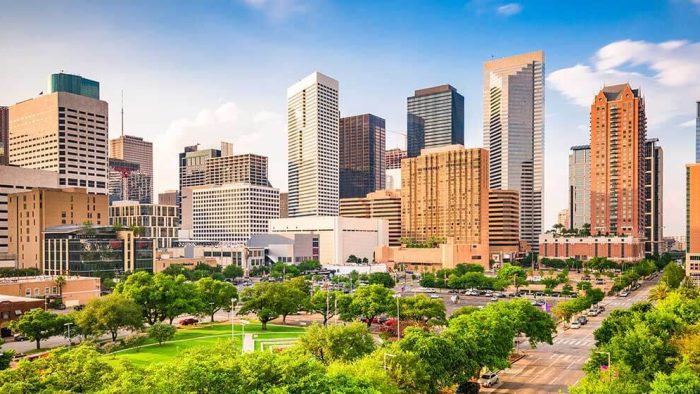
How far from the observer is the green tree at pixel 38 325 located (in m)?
63.6

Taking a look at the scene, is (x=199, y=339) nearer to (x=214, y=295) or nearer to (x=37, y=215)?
(x=214, y=295)

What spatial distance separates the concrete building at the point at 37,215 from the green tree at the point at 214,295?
75987 mm

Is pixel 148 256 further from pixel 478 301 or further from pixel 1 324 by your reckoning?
pixel 478 301

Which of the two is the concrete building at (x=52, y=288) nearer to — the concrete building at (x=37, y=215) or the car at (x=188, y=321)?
the car at (x=188, y=321)

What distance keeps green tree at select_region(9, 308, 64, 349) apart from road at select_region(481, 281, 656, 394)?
164 ft

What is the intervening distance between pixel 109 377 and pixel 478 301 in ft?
296

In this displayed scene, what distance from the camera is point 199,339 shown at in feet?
231

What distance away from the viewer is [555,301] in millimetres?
112500

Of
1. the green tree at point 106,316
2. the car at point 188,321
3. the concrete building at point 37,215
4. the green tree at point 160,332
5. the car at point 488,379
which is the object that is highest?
the concrete building at point 37,215

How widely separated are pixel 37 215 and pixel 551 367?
5230 inches

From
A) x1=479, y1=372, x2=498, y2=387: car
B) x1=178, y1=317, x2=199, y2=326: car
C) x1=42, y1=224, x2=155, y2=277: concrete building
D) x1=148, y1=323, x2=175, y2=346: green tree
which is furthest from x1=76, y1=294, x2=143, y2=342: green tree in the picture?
x1=42, y1=224, x2=155, y2=277: concrete building

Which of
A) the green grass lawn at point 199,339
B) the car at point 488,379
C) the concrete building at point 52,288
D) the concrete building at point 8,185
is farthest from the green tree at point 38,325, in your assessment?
the concrete building at point 8,185

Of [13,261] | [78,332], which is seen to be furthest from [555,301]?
[13,261]

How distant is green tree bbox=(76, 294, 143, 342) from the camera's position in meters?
63.7
